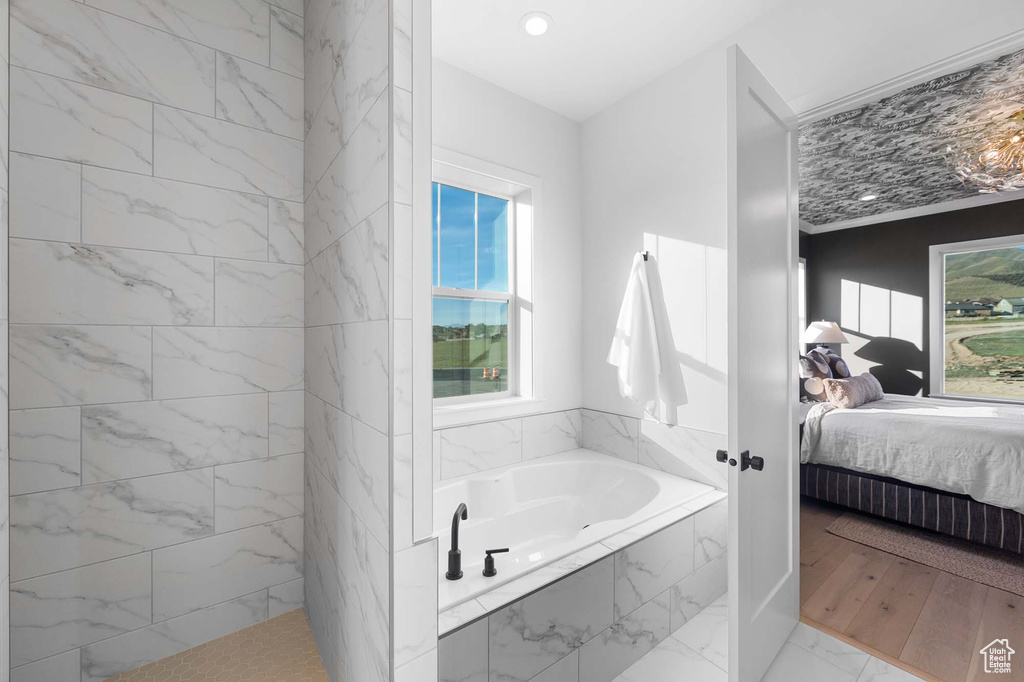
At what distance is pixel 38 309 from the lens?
124cm

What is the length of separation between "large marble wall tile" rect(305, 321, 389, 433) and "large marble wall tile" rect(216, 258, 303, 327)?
15cm

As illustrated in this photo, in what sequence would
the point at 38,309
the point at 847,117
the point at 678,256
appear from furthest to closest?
1. the point at 847,117
2. the point at 678,256
3. the point at 38,309

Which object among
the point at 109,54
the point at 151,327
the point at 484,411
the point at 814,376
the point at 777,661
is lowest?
the point at 777,661

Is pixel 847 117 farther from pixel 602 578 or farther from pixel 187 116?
pixel 187 116

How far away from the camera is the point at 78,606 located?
50.7 inches

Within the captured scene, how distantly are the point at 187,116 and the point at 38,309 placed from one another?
0.71 metres

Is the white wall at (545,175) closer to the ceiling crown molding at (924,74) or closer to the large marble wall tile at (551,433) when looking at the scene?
the large marble wall tile at (551,433)

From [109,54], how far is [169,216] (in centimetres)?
48

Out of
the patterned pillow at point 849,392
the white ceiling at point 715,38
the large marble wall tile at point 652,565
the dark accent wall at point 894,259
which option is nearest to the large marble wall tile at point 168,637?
the large marble wall tile at point 652,565

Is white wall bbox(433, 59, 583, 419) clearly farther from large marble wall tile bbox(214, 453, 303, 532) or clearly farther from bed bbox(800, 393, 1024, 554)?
bed bbox(800, 393, 1024, 554)

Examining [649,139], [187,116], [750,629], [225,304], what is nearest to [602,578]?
[750,629]

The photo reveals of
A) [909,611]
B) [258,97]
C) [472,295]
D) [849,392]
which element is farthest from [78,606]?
[849,392]

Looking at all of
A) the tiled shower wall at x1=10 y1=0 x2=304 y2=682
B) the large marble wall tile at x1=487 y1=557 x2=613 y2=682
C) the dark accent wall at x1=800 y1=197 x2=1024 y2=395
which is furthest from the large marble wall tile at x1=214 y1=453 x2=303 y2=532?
the dark accent wall at x1=800 y1=197 x2=1024 y2=395

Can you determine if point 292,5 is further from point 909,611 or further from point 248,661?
point 909,611
